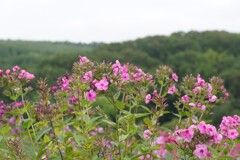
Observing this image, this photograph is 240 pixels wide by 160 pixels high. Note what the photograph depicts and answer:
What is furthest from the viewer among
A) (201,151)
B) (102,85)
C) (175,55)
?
(175,55)

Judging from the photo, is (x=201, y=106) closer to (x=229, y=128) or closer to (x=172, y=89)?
(x=172, y=89)

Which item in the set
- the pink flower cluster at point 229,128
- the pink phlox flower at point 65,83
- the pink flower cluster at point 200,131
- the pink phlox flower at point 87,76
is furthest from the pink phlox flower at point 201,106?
the pink phlox flower at point 65,83

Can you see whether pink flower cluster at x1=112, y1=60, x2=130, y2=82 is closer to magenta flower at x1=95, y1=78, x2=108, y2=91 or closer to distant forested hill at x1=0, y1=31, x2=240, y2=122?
magenta flower at x1=95, y1=78, x2=108, y2=91

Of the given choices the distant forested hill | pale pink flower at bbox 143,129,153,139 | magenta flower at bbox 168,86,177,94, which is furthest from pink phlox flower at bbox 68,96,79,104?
the distant forested hill

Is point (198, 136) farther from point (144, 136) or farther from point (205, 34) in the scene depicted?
point (205, 34)

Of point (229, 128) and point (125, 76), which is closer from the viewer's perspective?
point (229, 128)

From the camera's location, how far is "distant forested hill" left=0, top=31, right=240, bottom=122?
6268cm

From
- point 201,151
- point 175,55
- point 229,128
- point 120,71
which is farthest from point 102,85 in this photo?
point 175,55

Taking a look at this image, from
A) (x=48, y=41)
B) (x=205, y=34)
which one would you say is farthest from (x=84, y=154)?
(x=48, y=41)

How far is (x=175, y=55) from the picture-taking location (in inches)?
2785

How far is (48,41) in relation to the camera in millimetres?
131875

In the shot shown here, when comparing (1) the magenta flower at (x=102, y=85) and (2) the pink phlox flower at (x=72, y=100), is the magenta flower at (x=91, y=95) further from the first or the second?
(2) the pink phlox flower at (x=72, y=100)

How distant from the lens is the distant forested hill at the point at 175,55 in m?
62.7

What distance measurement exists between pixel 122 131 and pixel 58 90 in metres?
0.77
